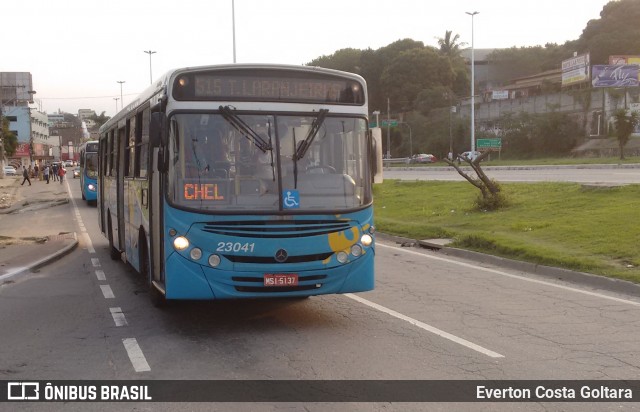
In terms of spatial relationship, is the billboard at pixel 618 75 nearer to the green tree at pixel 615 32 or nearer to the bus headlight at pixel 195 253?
the green tree at pixel 615 32

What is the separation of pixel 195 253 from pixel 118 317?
202 cm

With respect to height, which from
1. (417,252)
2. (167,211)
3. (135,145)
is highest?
(135,145)

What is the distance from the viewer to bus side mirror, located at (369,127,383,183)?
8.16m

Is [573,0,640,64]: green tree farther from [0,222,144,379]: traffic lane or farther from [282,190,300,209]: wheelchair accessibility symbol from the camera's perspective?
[282,190,300,209]: wheelchair accessibility symbol

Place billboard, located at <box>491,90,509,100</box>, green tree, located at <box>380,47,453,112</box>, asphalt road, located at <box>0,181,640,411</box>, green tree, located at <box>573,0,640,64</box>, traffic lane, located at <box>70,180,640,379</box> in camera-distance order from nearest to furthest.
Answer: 1. asphalt road, located at <box>0,181,640,411</box>
2. traffic lane, located at <box>70,180,640,379</box>
3. green tree, located at <box>573,0,640,64</box>
4. billboard, located at <box>491,90,509,100</box>
5. green tree, located at <box>380,47,453,112</box>

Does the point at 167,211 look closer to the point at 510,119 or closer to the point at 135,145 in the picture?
the point at 135,145

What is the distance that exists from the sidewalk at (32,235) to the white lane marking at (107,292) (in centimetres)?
200

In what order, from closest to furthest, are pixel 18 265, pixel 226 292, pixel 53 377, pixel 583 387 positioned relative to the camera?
pixel 583 387 → pixel 53 377 → pixel 226 292 → pixel 18 265

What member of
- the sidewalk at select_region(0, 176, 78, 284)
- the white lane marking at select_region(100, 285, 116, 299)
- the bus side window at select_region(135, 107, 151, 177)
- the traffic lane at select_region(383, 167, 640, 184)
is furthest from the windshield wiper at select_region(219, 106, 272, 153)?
the traffic lane at select_region(383, 167, 640, 184)

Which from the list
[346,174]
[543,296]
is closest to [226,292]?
[346,174]

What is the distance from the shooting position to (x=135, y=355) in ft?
22.3

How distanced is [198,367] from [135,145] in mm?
4754

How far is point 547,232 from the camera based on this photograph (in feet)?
50.6

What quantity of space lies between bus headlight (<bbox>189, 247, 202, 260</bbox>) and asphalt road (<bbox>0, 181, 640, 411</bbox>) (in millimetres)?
904
